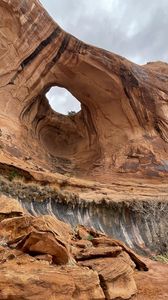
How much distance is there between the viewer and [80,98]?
1964 cm

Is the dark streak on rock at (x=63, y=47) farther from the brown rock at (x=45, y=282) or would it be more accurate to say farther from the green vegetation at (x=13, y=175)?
the brown rock at (x=45, y=282)

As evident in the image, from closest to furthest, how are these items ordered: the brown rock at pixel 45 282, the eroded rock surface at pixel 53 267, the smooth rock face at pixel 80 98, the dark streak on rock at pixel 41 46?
the brown rock at pixel 45 282
the eroded rock surface at pixel 53 267
the smooth rock face at pixel 80 98
the dark streak on rock at pixel 41 46

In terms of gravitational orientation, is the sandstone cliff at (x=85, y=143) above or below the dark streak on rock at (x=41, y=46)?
below

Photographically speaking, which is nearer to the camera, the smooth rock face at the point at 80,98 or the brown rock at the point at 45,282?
the brown rock at the point at 45,282

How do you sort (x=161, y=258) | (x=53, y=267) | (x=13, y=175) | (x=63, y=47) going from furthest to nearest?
(x=63, y=47) → (x=13, y=175) → (x=161, y=258) → (x=53, y=267)

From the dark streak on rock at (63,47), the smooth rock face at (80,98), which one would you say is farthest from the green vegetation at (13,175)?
the dark streak on rock at (63,47)

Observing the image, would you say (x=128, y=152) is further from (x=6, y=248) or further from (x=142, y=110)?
(x=6, y=248)

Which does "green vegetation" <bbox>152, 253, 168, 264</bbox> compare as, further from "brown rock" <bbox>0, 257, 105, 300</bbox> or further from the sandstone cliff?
"brown rock" <bbox>0, 257, 105, 300</bbox>

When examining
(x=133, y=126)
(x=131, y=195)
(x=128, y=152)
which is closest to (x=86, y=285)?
(x=131, y=195)

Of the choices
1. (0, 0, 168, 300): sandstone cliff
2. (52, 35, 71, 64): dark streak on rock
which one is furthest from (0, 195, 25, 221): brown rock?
(52, 35, 71, 64): dark streak on rock

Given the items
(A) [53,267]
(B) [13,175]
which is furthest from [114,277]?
(B) [13,175]

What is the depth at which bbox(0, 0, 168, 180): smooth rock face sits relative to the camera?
16250mm

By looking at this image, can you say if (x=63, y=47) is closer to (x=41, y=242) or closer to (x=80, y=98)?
(x=80, y=98)

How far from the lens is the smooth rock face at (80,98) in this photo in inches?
640
